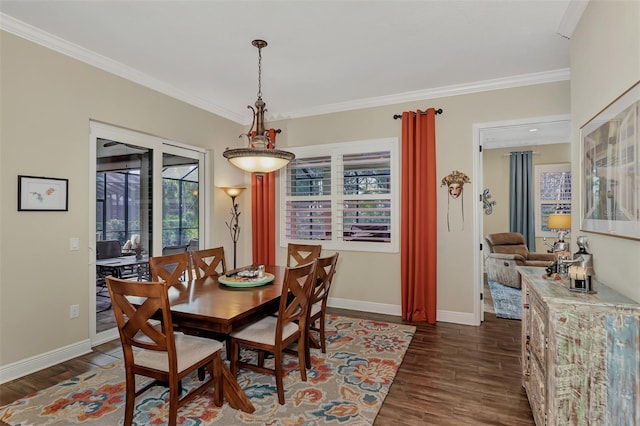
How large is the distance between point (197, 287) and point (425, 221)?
110 inches

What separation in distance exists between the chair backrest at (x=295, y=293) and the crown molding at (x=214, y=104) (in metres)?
2.79

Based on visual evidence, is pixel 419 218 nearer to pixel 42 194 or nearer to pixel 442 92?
pixel 442 92

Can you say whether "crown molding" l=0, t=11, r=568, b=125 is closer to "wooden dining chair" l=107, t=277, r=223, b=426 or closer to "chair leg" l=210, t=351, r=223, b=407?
"wooden dining chair" l=107, t=277, r=223, b=426

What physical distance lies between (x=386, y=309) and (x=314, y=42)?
11.0 ft

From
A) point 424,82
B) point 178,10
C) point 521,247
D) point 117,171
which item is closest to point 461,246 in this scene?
point 424,82

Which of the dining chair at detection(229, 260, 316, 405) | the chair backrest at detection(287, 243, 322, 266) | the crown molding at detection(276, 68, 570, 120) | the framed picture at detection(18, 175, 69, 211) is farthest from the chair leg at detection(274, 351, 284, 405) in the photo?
the crown molding at detection(276, 68, 570, 120)

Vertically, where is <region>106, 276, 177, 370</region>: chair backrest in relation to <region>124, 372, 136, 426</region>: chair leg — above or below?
above

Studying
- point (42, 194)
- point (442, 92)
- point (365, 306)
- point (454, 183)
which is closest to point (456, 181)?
point (454, 183)

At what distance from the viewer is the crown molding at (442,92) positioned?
12.3 ft

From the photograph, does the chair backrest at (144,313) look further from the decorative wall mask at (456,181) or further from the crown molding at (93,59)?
the decorative wall mask at (456,181)

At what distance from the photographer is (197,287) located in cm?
286

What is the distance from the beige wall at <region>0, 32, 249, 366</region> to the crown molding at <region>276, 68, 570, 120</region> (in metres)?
2.44

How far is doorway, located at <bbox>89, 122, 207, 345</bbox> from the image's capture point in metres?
3.49

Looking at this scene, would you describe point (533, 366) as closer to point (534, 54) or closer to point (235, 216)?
point (534, 54)
